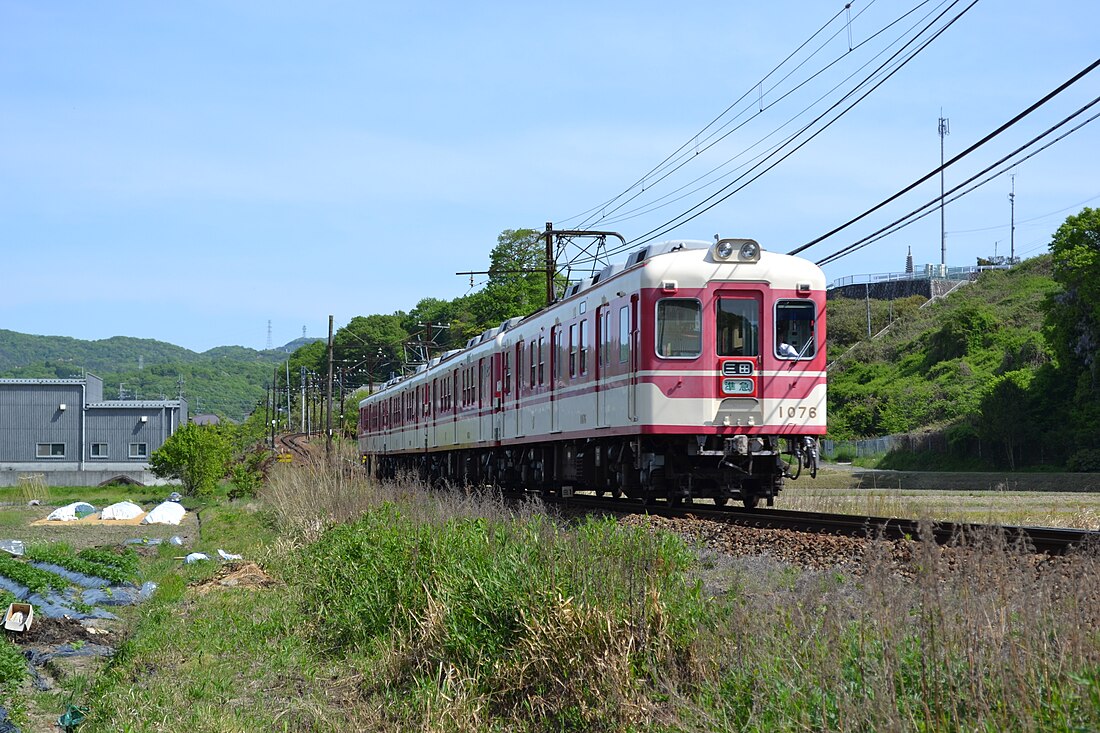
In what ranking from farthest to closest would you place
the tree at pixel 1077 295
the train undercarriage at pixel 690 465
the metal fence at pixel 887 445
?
the metal fence at pixel 887 445 → the tree at pixel 1077 295 → the train undercarriage at pixel 690 465

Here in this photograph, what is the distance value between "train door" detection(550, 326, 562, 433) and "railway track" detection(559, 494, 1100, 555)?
4.75 ft

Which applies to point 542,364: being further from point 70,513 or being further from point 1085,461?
point 1085,461

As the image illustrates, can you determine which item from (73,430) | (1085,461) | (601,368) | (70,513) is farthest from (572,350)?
(73,430)

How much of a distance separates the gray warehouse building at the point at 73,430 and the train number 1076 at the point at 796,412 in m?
61.1

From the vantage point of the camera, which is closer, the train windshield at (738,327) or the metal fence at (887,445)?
the train windshield at (738,327)

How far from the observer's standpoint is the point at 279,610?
12.7m

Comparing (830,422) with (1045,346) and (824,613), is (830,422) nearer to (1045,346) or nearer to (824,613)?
(1045,346)

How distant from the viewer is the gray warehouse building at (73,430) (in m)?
72.6

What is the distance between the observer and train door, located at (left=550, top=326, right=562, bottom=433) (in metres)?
18.5

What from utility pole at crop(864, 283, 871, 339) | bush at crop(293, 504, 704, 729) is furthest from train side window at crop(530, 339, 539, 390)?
utility pole at crop(864, 283, 871, 339)

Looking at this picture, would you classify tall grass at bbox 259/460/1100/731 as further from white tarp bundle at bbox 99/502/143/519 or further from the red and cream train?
white tarp bundle at bbox 99/502/143/519

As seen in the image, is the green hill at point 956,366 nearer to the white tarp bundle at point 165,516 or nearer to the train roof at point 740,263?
the white tarp bundle at point 165,516

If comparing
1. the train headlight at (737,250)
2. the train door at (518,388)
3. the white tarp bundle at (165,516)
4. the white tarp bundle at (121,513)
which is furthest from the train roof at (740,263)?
the white tarp bundle at (121,513)

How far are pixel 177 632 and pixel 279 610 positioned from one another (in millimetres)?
1100
